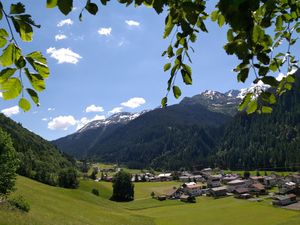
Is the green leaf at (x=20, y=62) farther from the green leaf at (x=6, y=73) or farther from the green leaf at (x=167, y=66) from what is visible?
the green leaf at (x=167, y=66)

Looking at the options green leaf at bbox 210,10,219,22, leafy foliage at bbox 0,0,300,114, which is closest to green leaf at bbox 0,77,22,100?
leafy foliage at bbox 0,0,300,114

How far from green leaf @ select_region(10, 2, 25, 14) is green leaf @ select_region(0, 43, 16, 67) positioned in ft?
0.89

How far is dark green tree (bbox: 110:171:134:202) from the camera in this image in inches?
4940

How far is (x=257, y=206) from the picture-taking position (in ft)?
315

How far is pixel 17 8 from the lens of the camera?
8.42 feet

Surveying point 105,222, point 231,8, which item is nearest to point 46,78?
point 231,8

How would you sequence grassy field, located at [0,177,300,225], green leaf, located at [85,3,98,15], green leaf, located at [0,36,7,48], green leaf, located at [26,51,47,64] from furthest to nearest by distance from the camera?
1. grassy field, located at [0,177,300,225]
2. green leaf, located at [85,3,98,15]
3. green leaf, located at [0,36,7,48]
4. green leaf, located at [26,51,47,64]

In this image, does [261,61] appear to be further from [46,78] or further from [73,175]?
[73,175]

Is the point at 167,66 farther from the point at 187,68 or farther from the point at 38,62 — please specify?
the point at 38,62

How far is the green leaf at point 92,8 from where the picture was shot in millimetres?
3010

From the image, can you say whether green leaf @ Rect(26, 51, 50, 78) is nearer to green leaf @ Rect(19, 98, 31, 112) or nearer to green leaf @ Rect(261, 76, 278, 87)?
green leaf @ Rect(19, 98, 31, 112)

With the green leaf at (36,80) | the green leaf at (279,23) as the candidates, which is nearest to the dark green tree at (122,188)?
the green leaf at (279,23)

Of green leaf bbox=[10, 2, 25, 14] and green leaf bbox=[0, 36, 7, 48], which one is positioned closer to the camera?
green leaf bbox=[10, 2, 25, 14]

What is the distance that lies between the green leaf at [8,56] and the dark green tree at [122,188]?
407ft
